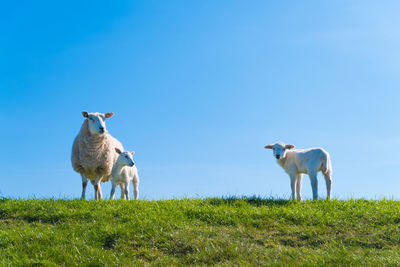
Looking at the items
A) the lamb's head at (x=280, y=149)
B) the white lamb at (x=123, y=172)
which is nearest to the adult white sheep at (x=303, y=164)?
the lamb's head at (x=280, y=149)

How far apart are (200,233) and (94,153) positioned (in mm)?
7029

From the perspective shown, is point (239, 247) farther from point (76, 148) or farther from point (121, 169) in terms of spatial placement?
point (76, 148)

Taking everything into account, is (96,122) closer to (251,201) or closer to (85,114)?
(85,114)

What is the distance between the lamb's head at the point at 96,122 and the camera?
49.8ft

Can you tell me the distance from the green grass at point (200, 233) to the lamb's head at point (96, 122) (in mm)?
2947

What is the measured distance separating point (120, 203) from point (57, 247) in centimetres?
337

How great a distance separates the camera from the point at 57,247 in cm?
960

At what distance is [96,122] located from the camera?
50.1ft

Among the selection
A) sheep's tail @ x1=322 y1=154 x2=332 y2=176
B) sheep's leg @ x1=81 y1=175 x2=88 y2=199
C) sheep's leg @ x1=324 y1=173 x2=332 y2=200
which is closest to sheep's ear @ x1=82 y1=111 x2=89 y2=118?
sheep's leg @ x1=81 y1=175 x2=88 y2=199

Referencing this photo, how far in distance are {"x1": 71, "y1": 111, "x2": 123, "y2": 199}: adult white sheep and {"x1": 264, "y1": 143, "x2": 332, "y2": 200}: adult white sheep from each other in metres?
6.09

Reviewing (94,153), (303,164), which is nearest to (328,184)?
(303,164)

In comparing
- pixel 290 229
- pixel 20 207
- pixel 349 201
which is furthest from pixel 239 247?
pixel 20 207

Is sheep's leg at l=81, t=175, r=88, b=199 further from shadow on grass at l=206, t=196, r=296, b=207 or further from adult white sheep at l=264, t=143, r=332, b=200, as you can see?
adult white sheep at l=264, t=143, r=332, b=200

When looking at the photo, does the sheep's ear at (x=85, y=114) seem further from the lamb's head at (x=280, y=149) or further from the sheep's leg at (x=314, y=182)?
the sheep's leg at (x=314, y=182)
